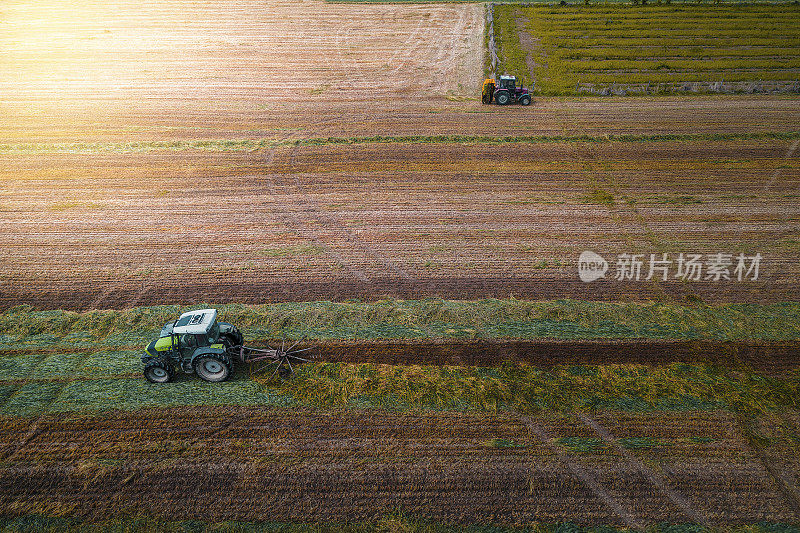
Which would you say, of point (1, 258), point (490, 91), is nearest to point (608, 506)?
point (1, 258)

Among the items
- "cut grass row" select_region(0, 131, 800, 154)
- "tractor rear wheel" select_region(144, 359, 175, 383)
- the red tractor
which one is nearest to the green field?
"tractor rear wheel" select_region(144, 359, 175, 383)

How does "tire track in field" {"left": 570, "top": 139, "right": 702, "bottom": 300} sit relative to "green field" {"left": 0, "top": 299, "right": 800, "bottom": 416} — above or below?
above

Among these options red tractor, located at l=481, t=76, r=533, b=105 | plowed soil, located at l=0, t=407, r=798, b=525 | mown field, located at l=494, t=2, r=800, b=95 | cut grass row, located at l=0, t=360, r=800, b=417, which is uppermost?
mown field, located at l=494, t=2, r=800, b=95

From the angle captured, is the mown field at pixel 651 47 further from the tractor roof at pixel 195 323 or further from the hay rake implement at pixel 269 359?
the tractor roof at pixel 195 323

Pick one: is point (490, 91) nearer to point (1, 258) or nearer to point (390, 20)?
point (390, 20)

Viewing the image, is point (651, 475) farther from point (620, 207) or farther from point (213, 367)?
point (620, 207)

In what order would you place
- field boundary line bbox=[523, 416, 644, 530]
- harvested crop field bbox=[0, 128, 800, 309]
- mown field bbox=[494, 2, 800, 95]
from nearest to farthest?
1. field boundary line bbox=[523, 416, 644, 530]
2. harvested crop field bbox=[0, 128, 800, 309]
3. mown field bbox=[494, 2, 800, 95]

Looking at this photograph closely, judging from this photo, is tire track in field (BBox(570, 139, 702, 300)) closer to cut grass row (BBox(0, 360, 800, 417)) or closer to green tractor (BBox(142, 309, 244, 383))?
cut grass row (BBox(0, 360, 800, 417))
